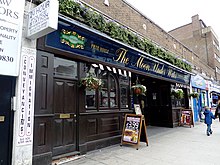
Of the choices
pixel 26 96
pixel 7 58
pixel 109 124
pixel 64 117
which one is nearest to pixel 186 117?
pixel 109 124

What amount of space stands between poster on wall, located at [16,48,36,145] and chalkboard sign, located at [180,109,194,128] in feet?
32.9

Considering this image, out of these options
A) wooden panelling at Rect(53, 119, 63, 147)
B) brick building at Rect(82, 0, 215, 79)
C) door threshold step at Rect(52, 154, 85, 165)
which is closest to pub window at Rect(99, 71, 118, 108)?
wooden panelling at Rect(53, 119, 63, 147)

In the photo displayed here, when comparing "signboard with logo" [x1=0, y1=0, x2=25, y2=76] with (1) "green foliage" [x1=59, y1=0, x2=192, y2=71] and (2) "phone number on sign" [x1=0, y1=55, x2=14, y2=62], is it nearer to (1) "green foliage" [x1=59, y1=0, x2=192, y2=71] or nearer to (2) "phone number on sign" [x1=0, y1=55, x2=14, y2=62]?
(2) "phone number on sign" [x1=0, y1=55, x2=14, y2=62]

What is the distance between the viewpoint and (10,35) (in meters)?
3.83

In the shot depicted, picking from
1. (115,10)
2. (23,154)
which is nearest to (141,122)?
(23,154)

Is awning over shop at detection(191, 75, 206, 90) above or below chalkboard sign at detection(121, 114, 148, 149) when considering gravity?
above

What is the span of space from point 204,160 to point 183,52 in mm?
11254

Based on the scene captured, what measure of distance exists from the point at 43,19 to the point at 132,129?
4.73 m

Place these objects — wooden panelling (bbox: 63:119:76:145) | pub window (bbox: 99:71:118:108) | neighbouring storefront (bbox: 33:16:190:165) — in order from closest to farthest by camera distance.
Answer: neighbouring storefront (bbox: 33:16:190:165) → wooden panelling (bbox: 63:119:76:145) → pub window (bbox: 99:71:118:108)

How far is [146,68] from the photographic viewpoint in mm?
8852

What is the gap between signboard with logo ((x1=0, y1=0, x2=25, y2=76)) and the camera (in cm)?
369

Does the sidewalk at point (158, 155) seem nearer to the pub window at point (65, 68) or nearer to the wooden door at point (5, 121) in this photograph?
the wooden door at point (5, 121)

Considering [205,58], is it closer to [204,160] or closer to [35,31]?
[204,160]

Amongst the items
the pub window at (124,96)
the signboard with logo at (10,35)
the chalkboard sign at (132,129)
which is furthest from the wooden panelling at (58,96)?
the pub window at (124,96)
